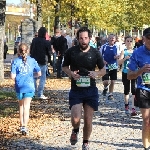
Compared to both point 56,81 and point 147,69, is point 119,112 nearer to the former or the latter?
point 147,69

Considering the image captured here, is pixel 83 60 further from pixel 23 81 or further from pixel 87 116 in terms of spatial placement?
pixel 23 81

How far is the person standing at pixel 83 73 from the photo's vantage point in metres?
7.00

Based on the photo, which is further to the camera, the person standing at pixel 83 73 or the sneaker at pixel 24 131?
the sneaker at pixel 24 131

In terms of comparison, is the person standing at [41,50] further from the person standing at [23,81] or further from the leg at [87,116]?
the leg at [87,116]

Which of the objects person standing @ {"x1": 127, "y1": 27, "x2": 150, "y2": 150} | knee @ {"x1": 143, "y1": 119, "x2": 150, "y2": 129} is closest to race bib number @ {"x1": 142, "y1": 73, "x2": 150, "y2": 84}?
person standing @ {"x1": 127, "y1": 27, "x2": 150, "y2": 150}

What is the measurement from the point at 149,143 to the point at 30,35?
16064 millimetres

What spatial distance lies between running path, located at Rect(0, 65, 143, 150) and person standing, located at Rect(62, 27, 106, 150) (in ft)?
2.86

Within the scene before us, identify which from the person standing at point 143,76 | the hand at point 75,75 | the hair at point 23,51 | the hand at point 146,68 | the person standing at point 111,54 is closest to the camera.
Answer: the hand at point 146,68

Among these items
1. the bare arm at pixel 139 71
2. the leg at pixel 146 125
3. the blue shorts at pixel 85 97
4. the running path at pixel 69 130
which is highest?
the bare arm at pixel 139 71

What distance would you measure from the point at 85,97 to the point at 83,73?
1.22ft

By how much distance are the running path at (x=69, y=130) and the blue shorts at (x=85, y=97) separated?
37.1 inches

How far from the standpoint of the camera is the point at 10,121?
1016 cm

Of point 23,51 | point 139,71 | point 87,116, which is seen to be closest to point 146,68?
point 139,71

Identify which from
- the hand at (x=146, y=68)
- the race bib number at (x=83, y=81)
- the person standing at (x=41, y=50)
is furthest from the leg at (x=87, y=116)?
the person standing at (x=41, y=50)
